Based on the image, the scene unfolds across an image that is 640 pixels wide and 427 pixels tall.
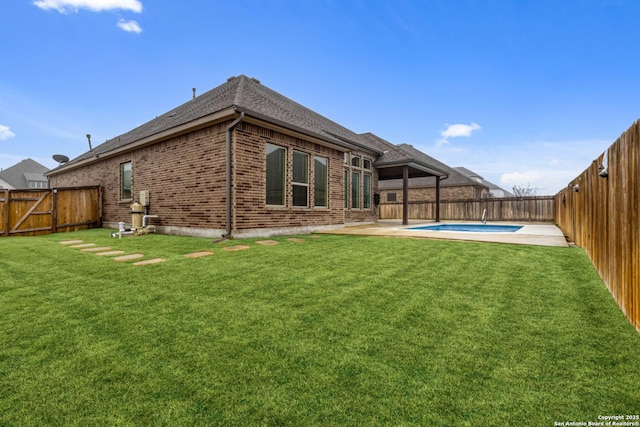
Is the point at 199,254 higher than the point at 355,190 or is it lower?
lower

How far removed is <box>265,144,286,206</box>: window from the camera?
8.31 m

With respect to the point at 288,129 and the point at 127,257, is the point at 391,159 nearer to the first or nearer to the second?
the point at 288,129

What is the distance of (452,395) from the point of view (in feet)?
5.27

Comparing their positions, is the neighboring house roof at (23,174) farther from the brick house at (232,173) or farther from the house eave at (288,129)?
the house eave at (288,129)

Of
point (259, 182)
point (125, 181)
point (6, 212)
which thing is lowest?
point (6, 212)

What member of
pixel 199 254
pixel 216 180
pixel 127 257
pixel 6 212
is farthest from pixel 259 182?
pixel 6 212

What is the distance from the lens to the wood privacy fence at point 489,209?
18.1m

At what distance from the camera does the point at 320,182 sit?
10188mm

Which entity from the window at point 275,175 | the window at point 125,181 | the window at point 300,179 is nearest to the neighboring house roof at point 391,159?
the window at point 300,179

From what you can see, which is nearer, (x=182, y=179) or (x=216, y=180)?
(x=216, y=180)

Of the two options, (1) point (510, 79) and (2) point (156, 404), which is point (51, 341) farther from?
(1) point (510, 79)

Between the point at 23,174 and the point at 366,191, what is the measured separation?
2168 inches

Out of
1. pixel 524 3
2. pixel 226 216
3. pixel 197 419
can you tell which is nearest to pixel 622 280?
pixel 197 419

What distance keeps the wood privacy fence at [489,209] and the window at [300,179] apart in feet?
47.6
